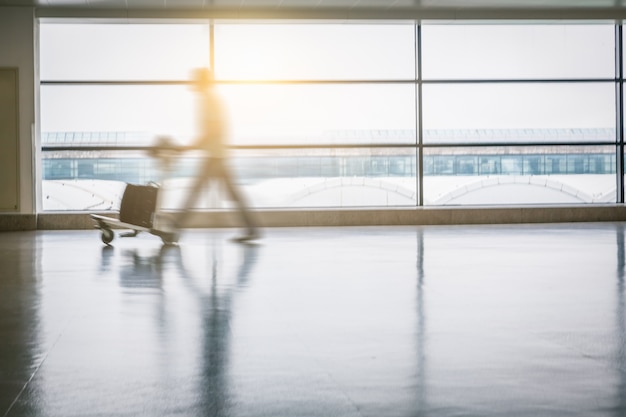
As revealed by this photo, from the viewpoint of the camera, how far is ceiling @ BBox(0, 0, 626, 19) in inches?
441

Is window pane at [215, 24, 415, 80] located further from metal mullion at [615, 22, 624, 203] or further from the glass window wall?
metal mullion at [615, 22, 624, 203]

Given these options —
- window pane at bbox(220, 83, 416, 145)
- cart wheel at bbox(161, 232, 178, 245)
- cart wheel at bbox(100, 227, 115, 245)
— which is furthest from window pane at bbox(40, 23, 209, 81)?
cart wheel at bbox(161, 232, 178, 245)

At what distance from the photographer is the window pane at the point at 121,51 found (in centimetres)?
1177

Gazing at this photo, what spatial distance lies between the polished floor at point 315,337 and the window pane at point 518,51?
660 cm

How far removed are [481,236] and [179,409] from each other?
732cm

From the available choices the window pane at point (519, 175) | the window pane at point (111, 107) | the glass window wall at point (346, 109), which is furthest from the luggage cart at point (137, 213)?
the window pane at point (519, 175)

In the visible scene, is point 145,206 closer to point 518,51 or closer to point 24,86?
point 24,86

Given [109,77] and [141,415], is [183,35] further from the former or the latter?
[141,415]

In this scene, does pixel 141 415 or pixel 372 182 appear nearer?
pixel 141 415

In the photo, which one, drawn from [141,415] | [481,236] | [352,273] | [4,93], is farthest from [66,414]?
[4,93]

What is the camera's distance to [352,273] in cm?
525

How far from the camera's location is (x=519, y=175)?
519 inches

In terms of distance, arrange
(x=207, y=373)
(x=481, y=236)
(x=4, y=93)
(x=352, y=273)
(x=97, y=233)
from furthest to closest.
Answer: (x=4, y=93) → (x=97, y=233) → (x=481, y=236) → (x=352, y=273) → (x=207, y=373)

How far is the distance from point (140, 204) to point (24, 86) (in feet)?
13.3
